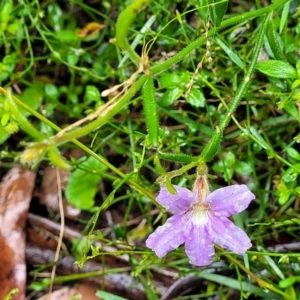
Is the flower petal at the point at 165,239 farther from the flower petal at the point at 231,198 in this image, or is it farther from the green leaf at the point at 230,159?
the green leaf at the point at 230,159

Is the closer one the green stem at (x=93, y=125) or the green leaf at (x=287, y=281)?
the green stem at (x=93, y=125)

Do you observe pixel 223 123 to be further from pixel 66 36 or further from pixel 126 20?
pixel 66 36

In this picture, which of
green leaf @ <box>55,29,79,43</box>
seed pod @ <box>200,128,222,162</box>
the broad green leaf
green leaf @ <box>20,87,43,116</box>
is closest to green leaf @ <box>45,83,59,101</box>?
green leaf @ <box>20,87,43,116</box>

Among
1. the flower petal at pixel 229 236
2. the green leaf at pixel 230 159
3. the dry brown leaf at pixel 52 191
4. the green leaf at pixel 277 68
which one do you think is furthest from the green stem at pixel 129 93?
the dry brown leaf at pixel 52 191

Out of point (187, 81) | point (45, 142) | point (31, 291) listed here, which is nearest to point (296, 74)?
point (187, 81)

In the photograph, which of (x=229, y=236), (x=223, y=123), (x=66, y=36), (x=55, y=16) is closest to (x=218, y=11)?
(x=223, y=123)

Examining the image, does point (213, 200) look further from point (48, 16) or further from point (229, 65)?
point (48, 16)

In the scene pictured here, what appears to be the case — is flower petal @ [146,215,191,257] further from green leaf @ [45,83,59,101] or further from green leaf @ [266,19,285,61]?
green leaf @ [45,83,59,101]

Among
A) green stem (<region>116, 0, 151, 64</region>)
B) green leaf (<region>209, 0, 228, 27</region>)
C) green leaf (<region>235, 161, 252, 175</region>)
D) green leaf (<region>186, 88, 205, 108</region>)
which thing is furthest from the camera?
green leaf (<region>235, 161, 252, 175</region>)
